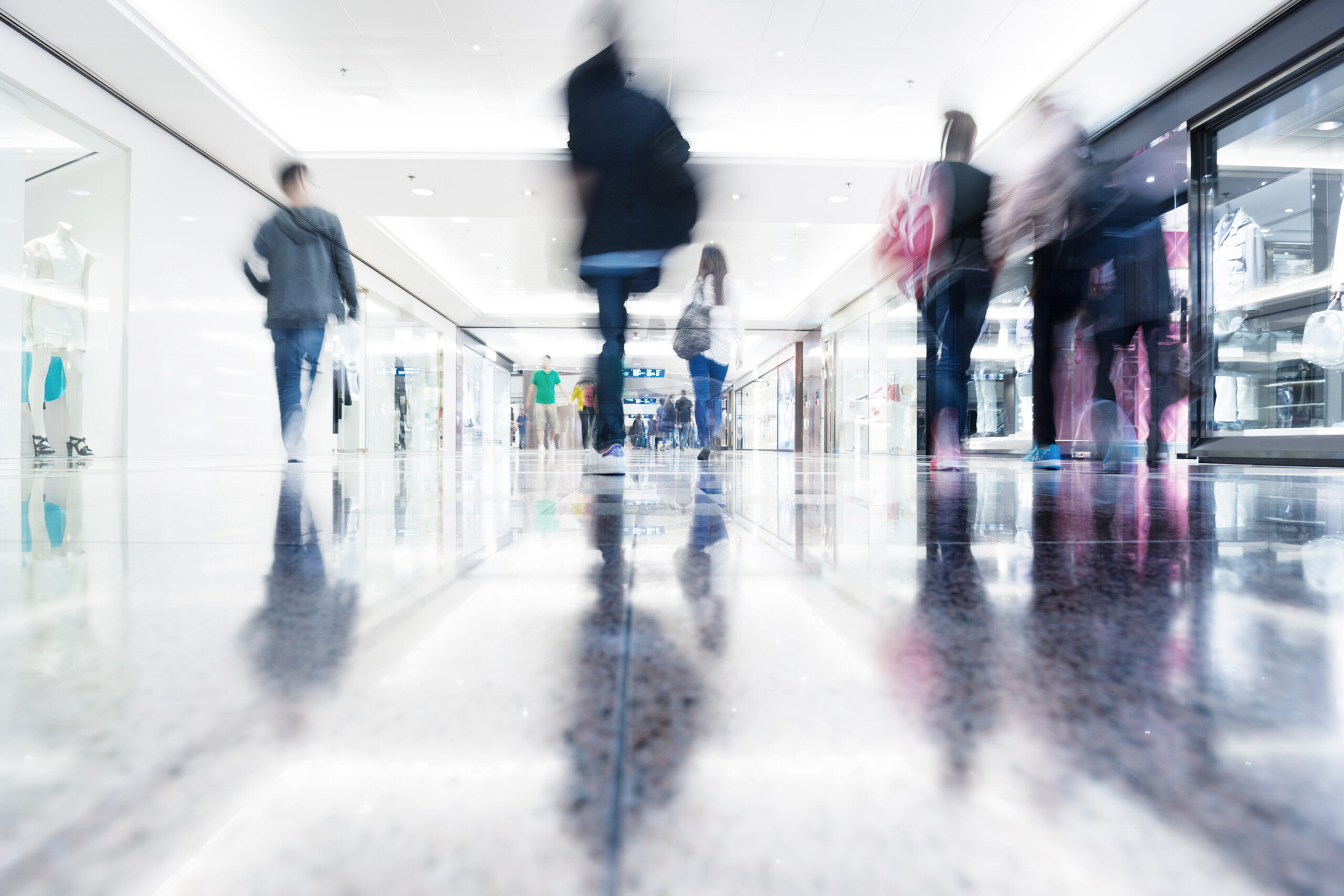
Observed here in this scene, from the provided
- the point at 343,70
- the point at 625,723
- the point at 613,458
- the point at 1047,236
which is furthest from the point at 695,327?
the point at 625,723

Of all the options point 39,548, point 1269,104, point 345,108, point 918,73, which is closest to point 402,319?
point 345,108

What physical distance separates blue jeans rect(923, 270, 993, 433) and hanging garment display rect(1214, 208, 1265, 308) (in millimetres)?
2188

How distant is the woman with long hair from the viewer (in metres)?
4.90

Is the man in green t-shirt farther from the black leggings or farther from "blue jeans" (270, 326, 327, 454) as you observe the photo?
the black leggings

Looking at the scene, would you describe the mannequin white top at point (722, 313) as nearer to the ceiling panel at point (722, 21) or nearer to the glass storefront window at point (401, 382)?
the ceiling panel at point (722, 21)

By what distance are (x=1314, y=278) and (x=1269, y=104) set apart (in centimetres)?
116

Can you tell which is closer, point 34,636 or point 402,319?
point 34,636

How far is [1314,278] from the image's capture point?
4.29 m

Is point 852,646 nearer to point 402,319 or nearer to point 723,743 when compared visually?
point 723,743

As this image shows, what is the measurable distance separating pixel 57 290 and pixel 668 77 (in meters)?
5.44

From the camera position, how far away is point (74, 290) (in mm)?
5797

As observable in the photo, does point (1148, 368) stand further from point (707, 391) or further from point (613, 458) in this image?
point (613, 458)

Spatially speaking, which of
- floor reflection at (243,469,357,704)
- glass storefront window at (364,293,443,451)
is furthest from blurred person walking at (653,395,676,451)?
floor reflection at (243,469,357,704)

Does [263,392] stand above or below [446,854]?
above
